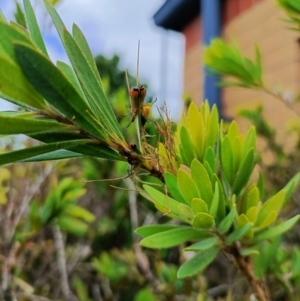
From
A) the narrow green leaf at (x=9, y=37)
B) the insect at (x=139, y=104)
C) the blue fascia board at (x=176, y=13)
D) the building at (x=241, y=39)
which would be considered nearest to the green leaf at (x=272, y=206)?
the insect at (x=139, y=104)

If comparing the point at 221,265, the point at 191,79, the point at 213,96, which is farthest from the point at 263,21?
the point at 221,265

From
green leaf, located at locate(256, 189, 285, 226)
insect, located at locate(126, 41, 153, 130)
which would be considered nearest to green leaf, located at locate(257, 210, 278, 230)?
green leaf, located at locate(256, 189, 285, 226)

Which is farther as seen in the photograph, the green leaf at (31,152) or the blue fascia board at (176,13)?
the blue fascia board at (176,13)

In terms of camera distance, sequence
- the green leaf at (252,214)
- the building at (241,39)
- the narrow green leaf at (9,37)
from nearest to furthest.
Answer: the narrow green leaf at (9,37) → the green leaf at (252,214) → the building at (241,39)

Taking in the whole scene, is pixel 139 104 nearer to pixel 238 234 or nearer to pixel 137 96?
pixel 137 96

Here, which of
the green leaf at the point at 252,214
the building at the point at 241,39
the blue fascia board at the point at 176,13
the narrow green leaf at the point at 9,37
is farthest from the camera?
the blue fascia board at the point at 176,13

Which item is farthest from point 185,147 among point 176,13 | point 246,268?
point 176,13

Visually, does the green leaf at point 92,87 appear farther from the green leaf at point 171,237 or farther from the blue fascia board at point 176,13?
the blue fascia board at point 176,13
